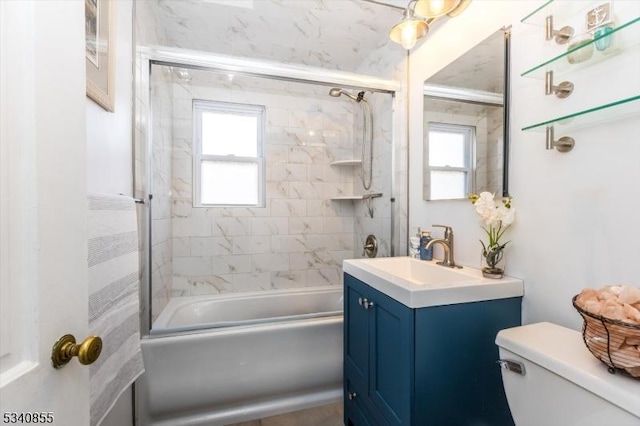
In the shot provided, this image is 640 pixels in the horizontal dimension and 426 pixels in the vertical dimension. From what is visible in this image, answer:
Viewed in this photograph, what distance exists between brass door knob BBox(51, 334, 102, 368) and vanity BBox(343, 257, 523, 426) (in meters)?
0.89

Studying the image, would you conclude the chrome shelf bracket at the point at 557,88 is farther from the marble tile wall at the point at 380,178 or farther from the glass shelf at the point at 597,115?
the marble tile wall at the point at 380,178

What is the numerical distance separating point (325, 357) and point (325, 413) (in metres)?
0.32

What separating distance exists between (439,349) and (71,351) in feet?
3.45

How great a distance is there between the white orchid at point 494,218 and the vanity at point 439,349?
11cm

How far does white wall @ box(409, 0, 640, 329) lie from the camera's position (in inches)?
32.6

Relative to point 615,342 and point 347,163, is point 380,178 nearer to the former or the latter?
point 347,163

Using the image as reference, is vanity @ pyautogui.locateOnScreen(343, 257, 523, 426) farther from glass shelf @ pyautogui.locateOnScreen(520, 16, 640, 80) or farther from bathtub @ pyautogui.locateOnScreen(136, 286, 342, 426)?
glass shelf @ pyautogui.locateOnScreen(520, 16, 640, 80)

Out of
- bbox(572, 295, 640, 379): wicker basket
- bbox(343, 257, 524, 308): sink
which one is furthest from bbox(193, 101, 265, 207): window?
bbox(572, 295, 640, 379): wicker basket

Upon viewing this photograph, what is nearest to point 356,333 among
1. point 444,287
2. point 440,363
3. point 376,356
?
point 376,356

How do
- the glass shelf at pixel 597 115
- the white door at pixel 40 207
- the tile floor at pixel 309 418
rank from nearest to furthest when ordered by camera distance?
1. the white door at pixel 40 207
2. the glass shelf at pixel 597 115
3. the tile floor at pixel 309 418

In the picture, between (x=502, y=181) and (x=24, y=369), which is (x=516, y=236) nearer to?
(x=502, y=181)

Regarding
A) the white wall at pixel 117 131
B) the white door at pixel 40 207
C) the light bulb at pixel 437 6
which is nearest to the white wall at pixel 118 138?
the white wall at pixel 117 131

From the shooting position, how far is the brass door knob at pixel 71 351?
50 cm

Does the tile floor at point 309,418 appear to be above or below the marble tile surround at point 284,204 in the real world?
below
